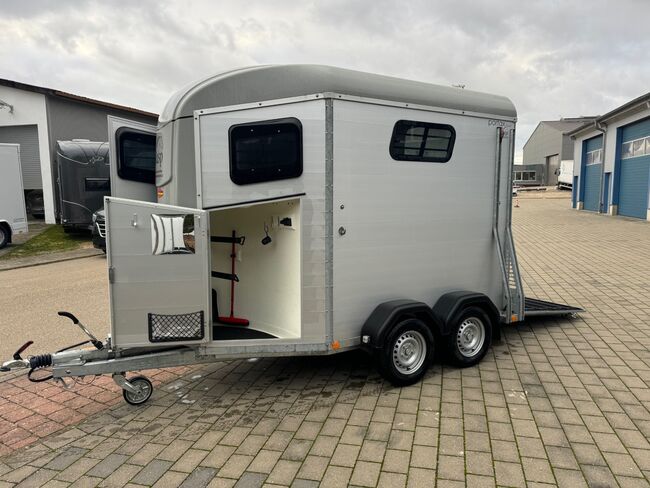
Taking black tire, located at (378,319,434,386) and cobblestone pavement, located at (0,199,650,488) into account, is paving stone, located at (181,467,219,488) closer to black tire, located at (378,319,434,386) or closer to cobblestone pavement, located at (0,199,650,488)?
cobblestone pavement, located at (0,199,650,488)

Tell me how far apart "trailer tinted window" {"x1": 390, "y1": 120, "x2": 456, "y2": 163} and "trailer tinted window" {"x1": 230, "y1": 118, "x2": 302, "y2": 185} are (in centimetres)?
97

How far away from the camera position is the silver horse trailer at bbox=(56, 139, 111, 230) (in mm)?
15211

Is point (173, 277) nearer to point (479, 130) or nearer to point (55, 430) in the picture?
point (55, 430)

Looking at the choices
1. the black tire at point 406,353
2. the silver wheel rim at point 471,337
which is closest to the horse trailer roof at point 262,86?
the black tire at point 406,353

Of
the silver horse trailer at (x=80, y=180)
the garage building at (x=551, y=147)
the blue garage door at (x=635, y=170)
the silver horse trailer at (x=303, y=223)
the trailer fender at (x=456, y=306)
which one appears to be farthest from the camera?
the garage building at (x=551, y=147)

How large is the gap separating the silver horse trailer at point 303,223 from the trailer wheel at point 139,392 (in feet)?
0.04

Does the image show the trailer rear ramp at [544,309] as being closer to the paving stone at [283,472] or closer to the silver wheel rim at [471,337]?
the silver wheel rim at [471,337]

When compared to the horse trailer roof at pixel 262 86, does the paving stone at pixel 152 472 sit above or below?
below

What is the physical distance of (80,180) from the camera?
15258 millimetres

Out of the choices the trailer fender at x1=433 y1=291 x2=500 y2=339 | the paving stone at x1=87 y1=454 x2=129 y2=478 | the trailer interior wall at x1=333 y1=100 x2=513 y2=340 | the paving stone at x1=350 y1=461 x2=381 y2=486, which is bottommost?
the paving stone at x1=87 y1=454 x2=129 y2=478

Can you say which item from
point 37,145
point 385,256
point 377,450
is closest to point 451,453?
point 377,450

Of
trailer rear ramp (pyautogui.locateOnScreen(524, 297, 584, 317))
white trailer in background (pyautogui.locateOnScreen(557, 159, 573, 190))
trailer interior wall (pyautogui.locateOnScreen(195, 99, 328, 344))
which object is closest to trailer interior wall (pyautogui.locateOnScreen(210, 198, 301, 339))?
trailer interior wall (pyautogui.locateOnScreen(195, 99, 328, 344))

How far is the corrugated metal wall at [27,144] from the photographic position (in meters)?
18.0

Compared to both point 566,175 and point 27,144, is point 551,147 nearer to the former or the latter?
point 566,175
